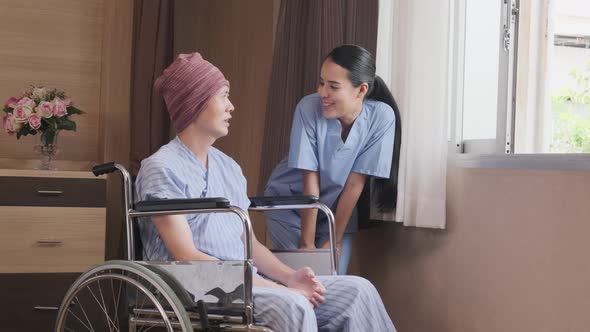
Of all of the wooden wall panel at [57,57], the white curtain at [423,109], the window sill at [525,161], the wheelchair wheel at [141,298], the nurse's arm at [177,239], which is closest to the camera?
the wheelchair wheel at [141,298]

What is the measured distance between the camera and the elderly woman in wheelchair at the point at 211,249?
1948mm

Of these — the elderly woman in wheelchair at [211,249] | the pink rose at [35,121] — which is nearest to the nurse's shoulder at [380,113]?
the elderly woman in wheelchair at [211,249]

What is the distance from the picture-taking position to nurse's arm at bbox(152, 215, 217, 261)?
2.06 m

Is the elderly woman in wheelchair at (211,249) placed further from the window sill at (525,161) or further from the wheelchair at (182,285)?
the window sill at (525,161)

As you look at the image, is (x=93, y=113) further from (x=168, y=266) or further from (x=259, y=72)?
(x=168, y=266)

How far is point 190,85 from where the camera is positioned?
2.21 meters

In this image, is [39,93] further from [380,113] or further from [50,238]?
[380,113]

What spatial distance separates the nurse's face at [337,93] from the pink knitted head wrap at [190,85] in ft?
1.92

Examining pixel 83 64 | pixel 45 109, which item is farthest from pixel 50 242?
pixel 83 64

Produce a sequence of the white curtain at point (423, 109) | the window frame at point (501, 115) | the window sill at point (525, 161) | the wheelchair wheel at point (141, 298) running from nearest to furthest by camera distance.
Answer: the wheelchair wheel at point (141, 298) < the window sill at point (525, 161) < the window frame at point (501, 115) < the white curtain at point (423, 109)

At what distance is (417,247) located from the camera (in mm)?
2920

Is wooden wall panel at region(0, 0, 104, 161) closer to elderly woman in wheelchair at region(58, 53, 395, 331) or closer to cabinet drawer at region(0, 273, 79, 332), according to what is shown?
cabinet drawer at region(0, 273, 79, 332)

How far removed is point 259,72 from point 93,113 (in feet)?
2.64

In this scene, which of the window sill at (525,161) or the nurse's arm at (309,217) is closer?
the window sill at (525,161)
